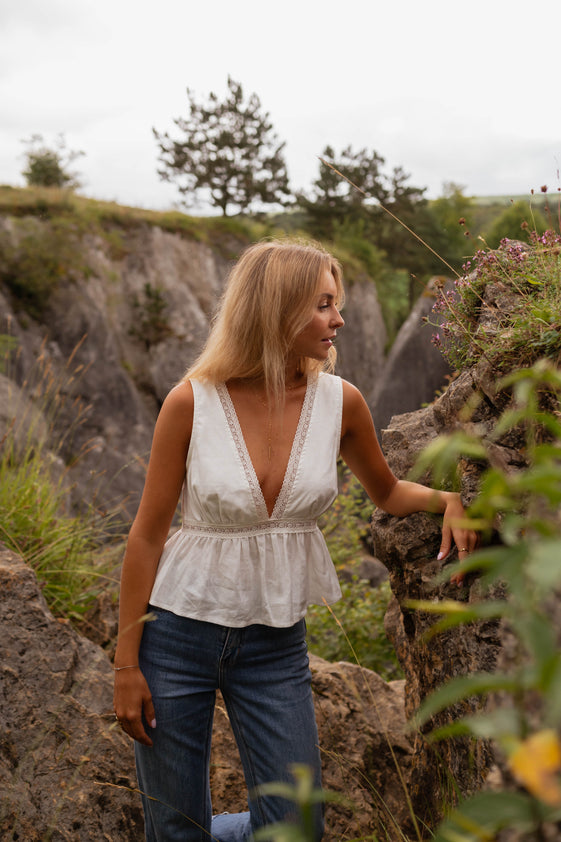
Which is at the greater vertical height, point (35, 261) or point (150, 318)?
point (35, 261)

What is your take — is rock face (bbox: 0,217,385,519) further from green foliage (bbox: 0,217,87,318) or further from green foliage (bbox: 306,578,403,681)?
green foliage (bbox: 306,578,403,681)

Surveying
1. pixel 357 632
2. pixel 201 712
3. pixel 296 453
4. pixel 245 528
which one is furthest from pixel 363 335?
pixel 201 712

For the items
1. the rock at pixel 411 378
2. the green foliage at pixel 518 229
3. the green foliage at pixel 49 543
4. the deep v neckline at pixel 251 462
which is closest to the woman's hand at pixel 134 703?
the deep v neckline at pixel 251 462

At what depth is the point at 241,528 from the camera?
231 centimetres

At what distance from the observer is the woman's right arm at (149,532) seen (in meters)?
2.25

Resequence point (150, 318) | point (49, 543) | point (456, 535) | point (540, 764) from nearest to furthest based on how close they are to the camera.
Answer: point (540, 764)
point (456, 535)
point (49, 543)
point (150, 318)

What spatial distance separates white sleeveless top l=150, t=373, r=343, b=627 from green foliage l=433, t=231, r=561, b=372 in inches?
21.1

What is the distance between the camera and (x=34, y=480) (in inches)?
174

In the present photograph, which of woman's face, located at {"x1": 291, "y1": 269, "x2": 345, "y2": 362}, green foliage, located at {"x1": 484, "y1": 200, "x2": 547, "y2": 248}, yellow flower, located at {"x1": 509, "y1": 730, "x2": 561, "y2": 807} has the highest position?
green foliage, located at {"x1": 484, "y1": 200, "x2": 547, "y2": 248}

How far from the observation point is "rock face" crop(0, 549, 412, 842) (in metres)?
2.65

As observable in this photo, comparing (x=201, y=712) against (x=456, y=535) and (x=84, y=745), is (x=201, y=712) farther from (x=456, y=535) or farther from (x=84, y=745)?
(x=456, y=535)

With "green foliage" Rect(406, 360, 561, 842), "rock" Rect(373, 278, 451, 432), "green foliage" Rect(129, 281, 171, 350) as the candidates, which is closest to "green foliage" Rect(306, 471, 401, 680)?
"green foliage" Rect(406, 360, 561, 842)

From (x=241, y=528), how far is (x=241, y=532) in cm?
1

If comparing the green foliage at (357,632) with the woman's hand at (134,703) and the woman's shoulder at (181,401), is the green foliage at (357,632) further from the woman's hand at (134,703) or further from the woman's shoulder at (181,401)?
the woman's shoulder at (181,401)
